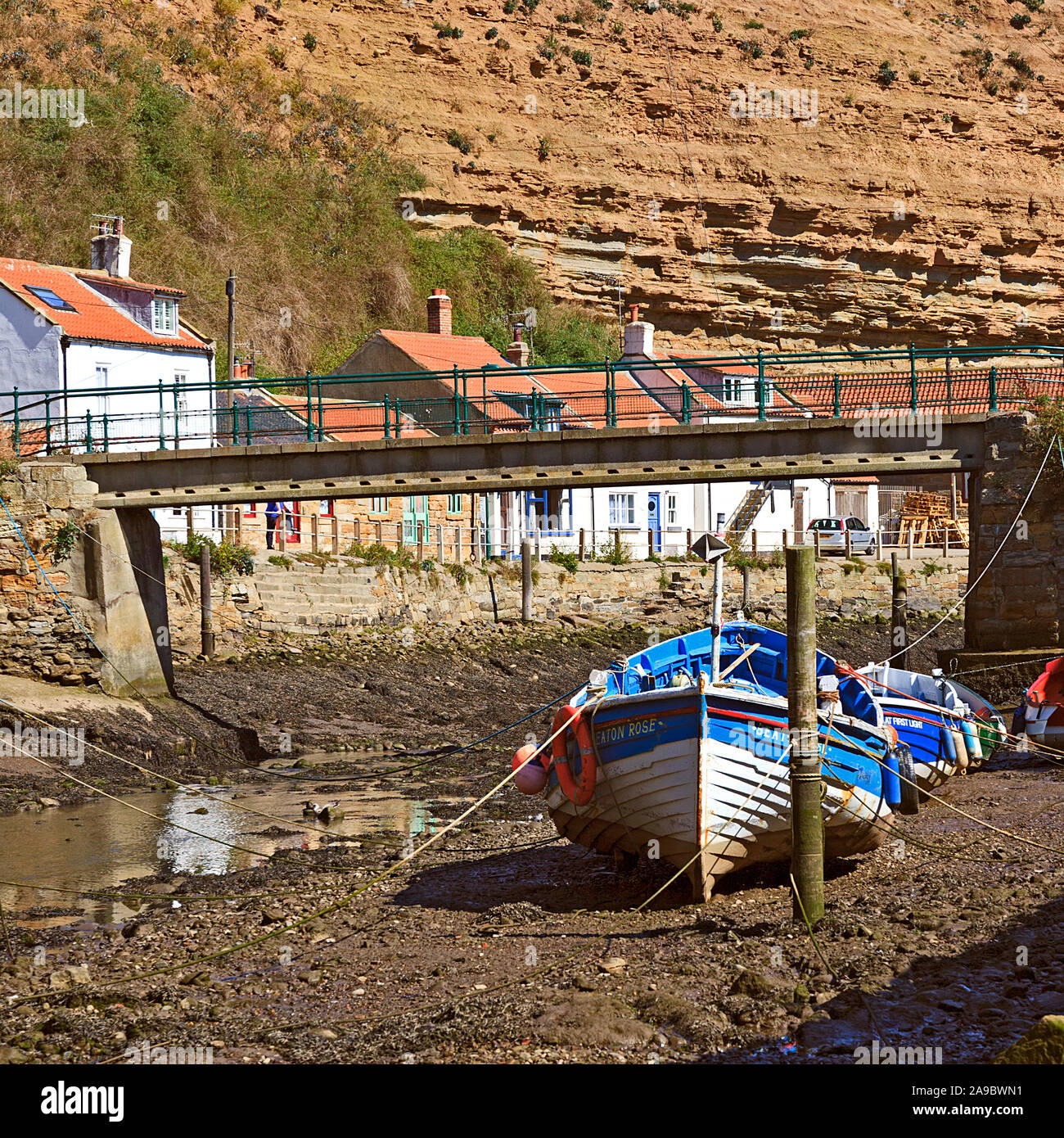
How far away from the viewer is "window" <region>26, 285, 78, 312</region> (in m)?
39.3

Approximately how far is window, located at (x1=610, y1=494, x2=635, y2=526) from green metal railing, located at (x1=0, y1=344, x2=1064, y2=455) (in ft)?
11.2

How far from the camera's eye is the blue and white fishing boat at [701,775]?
13.5 m

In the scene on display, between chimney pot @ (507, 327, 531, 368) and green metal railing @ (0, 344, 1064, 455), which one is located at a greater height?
chimney pot @ (507, 327, 531, 368)

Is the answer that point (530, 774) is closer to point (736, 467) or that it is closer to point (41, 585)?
point (736, 467)

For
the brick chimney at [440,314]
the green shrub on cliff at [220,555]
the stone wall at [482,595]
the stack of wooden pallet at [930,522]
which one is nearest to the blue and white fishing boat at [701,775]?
the stone wall at [482,595]

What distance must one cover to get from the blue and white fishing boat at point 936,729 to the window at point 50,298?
27543 millimetres

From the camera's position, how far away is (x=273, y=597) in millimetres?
35656

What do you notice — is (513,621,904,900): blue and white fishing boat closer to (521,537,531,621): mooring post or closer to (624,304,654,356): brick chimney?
(521,537,531,621): mooring post

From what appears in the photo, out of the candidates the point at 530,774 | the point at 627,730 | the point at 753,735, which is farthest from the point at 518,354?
the point at 753,735

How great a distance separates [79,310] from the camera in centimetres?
4016

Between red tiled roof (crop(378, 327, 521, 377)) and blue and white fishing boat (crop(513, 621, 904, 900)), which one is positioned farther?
red tiled roof (crop(378, 327, 521, 377))

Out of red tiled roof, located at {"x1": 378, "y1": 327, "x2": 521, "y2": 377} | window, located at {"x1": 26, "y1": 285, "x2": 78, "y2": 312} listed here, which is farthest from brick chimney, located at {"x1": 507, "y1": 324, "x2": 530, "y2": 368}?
window, located at {"x1": 26, "y1": 285, "x2": 78, "y2": 312}

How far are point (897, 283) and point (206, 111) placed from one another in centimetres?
3866

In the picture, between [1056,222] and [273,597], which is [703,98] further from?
[273,597]
